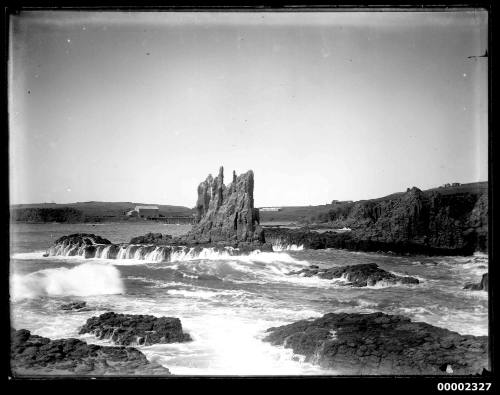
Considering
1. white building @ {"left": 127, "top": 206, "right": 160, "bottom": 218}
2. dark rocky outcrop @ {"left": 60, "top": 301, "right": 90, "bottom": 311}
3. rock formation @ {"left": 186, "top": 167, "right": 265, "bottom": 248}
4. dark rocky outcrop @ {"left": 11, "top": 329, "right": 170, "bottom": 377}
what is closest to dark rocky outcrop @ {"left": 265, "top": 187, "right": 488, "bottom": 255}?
rock formation @ {"left": 186, "top": 167, "right": 265, "bottom": 248}

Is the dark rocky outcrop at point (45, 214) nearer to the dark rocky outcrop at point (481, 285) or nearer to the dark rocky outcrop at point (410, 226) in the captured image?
the dark rocky outcrop at point (410, 226)

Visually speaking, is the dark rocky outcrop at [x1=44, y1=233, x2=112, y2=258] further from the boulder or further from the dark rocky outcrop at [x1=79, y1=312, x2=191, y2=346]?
the dark rocky outcrop at [x1=79, y1=312, x2=191, y2=346]

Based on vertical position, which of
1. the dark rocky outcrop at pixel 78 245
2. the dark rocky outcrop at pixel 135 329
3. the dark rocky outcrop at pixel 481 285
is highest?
the dark rocky outcrop at pixel 78 245

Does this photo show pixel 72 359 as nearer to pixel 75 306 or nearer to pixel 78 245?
pixel 75 306

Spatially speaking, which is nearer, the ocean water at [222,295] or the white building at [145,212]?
the ocean water at [222,295]

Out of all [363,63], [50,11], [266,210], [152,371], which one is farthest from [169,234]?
[363,63]

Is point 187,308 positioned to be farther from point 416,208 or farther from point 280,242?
point 416,208

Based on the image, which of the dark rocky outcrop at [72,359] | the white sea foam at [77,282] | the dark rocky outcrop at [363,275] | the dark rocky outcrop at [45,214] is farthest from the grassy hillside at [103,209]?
the dark rocky outcrop at [363,275]
